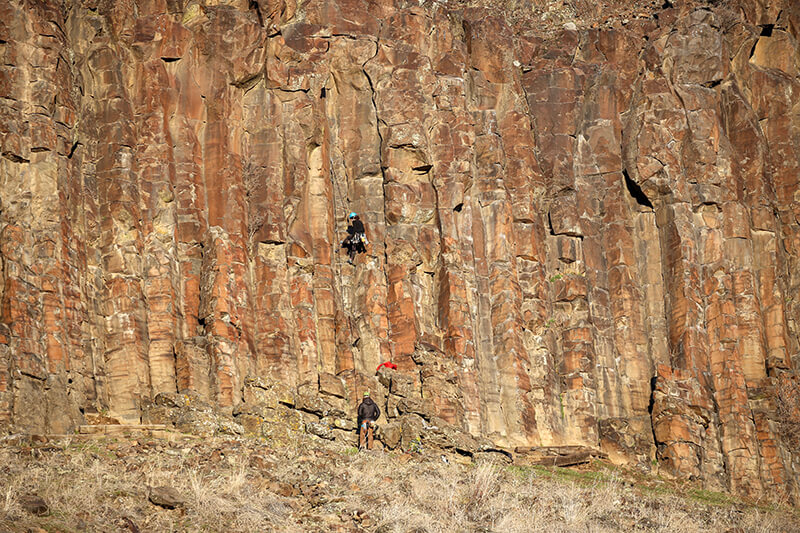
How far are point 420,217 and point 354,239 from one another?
7.93 ft

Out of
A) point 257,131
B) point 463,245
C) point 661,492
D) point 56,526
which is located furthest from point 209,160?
point 56,526

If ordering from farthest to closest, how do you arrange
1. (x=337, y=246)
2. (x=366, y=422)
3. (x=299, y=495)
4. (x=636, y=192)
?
(x=636, y=192)
(x=337, y=246)
(x=366, y=422)
(x=299, y=495)

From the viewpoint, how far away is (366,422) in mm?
32375

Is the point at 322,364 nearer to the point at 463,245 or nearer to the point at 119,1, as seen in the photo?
the point at 463,245

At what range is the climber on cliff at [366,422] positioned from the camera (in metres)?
32.3

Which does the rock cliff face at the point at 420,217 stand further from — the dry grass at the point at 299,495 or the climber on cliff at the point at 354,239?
the dry grass at the point at 299,495

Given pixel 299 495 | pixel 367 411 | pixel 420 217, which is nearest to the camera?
pixel 299 495

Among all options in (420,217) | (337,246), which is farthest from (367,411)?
(420,217)

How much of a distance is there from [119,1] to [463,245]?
12.3m

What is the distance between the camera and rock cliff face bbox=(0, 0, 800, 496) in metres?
34.8

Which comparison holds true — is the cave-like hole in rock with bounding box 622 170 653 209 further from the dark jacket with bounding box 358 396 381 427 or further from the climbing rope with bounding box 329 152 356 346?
the dark jacket with bounding box 358 396 381 427

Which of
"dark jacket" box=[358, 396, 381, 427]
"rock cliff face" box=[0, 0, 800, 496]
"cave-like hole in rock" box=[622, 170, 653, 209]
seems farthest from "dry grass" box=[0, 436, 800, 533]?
"cave-like hole in rock" box=[622, 170, 653, 209]

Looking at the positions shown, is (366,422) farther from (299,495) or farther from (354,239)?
(354,239)

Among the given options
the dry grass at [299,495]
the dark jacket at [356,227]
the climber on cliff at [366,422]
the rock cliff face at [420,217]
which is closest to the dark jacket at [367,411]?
the climber on cliff at [366,422]
